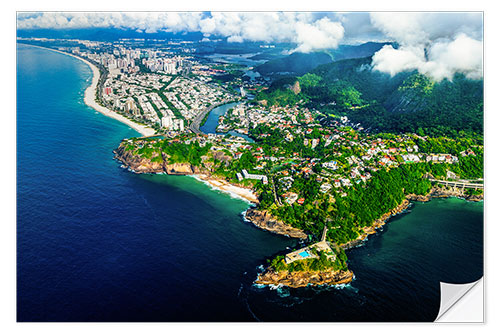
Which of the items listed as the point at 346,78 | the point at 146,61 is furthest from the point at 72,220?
the point at 146,61

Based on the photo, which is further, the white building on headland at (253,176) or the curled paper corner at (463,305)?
the white building on headland at (253,176)

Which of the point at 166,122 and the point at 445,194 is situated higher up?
the point at 166,122

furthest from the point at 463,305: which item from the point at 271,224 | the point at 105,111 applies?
the point at 105,111

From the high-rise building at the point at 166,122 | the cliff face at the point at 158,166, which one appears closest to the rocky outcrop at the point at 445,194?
the cliff face at the point at 158,166

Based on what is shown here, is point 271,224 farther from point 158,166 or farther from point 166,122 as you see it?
point 166,122

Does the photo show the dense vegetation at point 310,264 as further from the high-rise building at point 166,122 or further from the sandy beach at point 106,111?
the high-rise building at point 166,122

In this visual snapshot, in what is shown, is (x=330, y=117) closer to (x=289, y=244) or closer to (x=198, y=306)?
(x=289, y=244)
